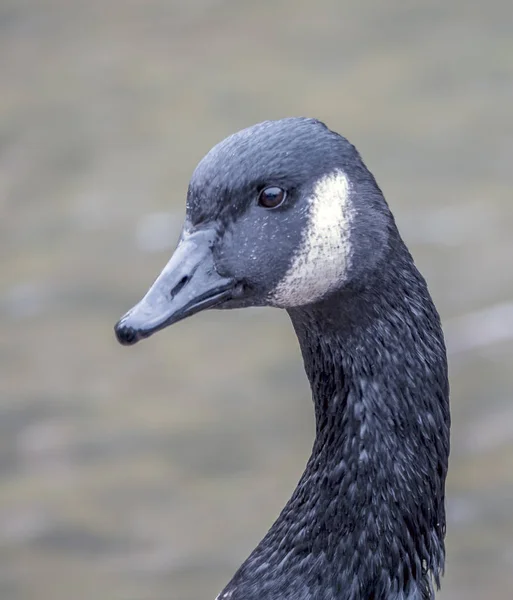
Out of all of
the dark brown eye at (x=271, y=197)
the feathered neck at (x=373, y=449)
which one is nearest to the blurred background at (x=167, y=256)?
the feathered neck at (x=373, y=449)

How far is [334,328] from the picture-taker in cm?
270

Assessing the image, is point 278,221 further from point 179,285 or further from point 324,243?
point 179,285

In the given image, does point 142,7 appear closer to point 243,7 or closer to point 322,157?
point 243,7

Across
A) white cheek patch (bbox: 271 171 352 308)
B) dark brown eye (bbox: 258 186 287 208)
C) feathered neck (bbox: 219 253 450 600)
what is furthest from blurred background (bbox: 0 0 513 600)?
dark brown eye (bbox: 258 186 287 208)

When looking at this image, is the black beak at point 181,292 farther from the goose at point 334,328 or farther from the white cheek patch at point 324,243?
the white cheek patch at point 324,243

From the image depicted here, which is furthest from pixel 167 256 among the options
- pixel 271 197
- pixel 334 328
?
pixel 271 197

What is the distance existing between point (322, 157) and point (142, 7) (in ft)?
22.1

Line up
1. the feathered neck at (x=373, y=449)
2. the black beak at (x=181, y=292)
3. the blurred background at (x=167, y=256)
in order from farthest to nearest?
the blurred background at (x=167, y=256) → the feathered neck at (x=373, y=449) → the black beak at (x=181, y=292)

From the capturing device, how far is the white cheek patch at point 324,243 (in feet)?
8.30

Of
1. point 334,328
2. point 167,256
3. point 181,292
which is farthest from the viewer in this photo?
point 167,256

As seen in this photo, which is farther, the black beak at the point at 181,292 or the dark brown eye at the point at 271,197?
the dark brown eye at the point at 271,197

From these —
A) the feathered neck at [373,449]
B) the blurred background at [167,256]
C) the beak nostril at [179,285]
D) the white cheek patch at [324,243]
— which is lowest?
the feathered neck at [373,449]

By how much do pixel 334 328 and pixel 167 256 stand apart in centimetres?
384

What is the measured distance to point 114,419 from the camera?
5.67 m
